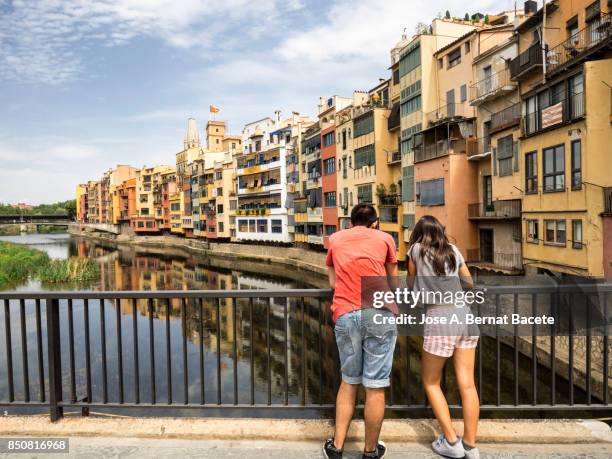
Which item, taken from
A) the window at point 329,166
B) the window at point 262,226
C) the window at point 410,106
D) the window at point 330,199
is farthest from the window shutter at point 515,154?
the window at point 262,226

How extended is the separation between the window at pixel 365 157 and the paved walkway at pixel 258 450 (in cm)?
3550

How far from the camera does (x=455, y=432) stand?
404 cm

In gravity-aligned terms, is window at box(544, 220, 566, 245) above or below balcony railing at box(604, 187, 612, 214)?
below

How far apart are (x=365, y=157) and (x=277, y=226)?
2135 centimetres

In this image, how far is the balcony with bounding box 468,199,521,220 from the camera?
2439cm

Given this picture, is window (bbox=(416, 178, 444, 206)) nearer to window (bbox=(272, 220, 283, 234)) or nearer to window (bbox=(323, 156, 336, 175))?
window (bbox=(323, 156, 336, 175))

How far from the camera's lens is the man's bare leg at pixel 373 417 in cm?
379

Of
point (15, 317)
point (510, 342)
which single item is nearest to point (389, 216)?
point (510, 342)

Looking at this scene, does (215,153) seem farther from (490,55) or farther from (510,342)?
(510,342)

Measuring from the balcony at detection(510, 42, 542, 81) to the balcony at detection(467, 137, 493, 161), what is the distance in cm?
432

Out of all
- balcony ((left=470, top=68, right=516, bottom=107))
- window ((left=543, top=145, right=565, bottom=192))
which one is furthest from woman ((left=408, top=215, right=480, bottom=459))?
balcony ((left=470, top=68, right=516, bottom=107))

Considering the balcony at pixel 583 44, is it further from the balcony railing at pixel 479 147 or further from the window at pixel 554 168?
the balcony railing at pixel 479 147

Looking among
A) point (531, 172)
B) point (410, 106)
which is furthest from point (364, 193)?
point (531, 172)

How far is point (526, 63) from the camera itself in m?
22.6
